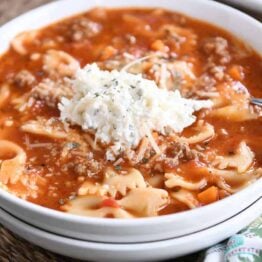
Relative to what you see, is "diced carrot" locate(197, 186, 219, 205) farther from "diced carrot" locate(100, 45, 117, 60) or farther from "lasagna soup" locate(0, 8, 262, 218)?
"diced carrot" locate(100, 45, 117, 60)

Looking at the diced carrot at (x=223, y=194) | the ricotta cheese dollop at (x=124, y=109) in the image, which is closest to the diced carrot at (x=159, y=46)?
the ricotta cheese dollop at (x=124, y=109)

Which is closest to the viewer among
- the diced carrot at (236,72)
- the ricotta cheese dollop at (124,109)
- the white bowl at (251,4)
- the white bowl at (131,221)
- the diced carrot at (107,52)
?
the white bowl at (131,221)

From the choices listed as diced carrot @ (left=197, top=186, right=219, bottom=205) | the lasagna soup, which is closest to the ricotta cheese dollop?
the lasagna soup

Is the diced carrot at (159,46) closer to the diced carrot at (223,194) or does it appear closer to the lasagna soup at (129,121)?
the lasagna soup at (129,121)

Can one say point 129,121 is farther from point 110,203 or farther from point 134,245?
point 134,245

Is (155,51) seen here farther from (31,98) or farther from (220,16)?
(31,98)

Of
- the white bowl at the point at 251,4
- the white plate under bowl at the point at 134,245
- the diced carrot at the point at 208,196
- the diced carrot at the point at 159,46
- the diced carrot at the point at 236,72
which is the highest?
the white bowl at the point at 251,4

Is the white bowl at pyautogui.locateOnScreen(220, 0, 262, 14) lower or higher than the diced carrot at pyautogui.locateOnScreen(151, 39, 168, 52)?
higher

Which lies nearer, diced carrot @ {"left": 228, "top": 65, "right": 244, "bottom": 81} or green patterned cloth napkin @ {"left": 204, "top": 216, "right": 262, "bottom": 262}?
green patterned cloth napkin @ {"left": 204, "top": 216, "right": 262, "bottom": 262}
